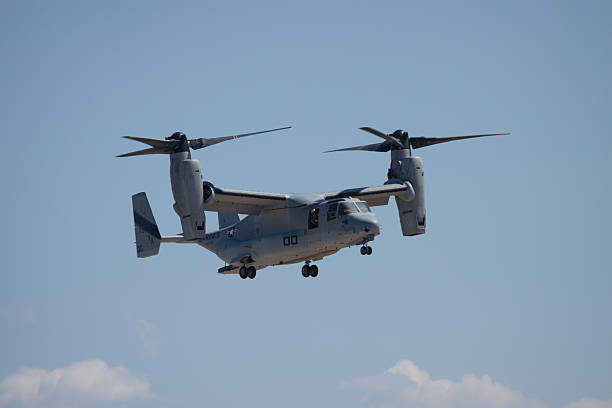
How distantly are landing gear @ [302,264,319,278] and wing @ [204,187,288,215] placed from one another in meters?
2.79

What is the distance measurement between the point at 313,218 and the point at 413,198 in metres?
4.57

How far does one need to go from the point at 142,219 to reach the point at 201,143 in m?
5.77

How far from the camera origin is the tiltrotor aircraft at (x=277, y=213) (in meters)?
40.9

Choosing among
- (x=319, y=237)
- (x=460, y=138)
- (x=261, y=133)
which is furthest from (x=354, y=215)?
(x=460, y=138)

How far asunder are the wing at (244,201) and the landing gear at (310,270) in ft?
9.17

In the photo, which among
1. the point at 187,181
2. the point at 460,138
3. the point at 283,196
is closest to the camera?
the point at 187,181

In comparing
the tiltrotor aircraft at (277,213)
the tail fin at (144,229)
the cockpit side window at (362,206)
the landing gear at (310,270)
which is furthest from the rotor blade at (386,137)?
the tail fin at (144,229)

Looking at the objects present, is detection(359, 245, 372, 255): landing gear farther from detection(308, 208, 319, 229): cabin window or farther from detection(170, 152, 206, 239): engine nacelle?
detection(170, 152, 206, 239): engine nacelle

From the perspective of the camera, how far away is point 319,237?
1689 inches

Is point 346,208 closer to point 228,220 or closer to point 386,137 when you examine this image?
point 386,137

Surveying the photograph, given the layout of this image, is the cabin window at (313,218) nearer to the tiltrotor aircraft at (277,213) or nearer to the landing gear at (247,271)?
the tiltrotor aircraft at (277,213)

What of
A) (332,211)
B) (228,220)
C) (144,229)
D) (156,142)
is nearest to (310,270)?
(332,211)

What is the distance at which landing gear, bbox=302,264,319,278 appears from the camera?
45250 millimetres

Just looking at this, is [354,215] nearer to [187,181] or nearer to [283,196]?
[283,196]
